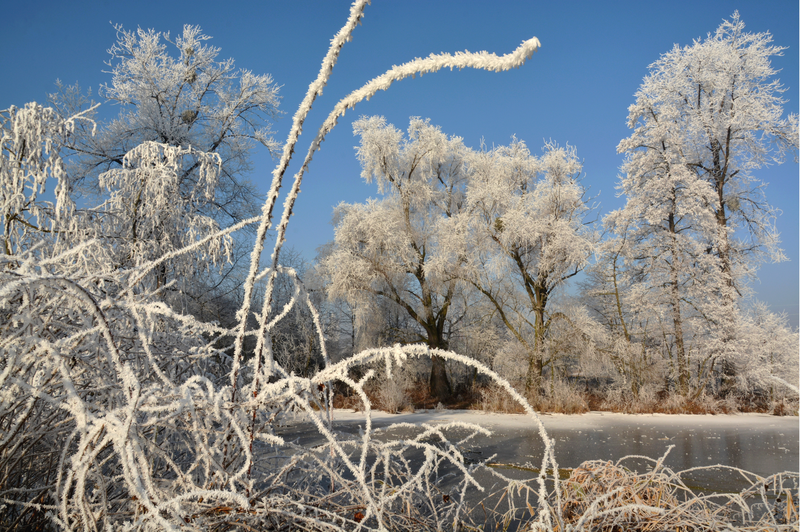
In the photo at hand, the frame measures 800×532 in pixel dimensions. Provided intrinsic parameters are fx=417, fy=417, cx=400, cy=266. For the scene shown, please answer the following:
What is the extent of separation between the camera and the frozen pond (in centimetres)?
433

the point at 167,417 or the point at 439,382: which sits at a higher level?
the point at 167,417

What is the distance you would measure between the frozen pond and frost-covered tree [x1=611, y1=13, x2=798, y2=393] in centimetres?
279

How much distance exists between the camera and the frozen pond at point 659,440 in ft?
14.2

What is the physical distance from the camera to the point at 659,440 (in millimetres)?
5758

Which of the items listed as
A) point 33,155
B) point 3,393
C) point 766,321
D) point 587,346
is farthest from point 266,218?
point 766,321

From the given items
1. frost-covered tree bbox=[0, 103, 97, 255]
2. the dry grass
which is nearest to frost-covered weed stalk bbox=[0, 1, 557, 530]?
the dry grass

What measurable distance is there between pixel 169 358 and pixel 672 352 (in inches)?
475

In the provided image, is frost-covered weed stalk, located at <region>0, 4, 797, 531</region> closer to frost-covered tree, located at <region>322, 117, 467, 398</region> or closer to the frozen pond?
the frozen pond

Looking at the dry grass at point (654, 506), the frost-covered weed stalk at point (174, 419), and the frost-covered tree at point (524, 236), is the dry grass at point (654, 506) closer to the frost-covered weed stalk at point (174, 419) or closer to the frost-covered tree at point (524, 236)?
the frost-covered weed stalk at point (174, 419)

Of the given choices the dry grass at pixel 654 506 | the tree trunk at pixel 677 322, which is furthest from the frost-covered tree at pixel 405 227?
the dry grass at pixel 654 506

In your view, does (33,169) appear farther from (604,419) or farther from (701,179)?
(701,179)

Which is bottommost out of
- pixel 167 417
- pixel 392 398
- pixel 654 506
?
pixel 392 398

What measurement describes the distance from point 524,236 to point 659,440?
5.89 metres

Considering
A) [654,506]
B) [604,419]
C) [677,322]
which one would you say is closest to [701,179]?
[677,322]
